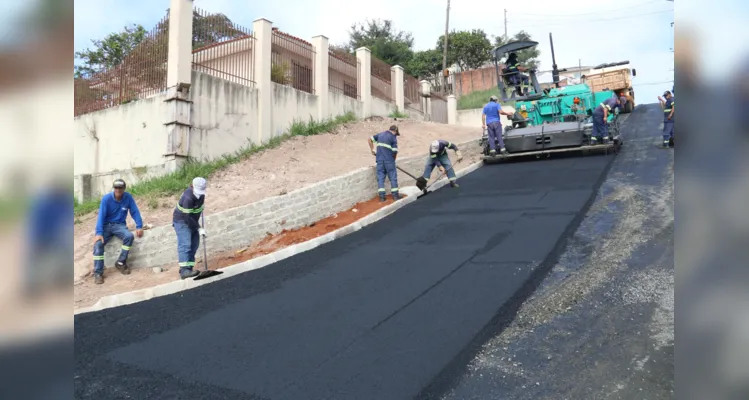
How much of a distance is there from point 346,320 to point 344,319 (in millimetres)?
33

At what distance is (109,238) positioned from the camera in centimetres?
697

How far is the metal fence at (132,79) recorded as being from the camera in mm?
10445

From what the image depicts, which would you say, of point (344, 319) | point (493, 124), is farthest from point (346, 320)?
point (493, 124)

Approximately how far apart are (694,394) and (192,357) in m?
3.40

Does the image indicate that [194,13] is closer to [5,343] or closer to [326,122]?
[326,122]

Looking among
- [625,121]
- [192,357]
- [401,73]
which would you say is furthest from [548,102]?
[192,357]

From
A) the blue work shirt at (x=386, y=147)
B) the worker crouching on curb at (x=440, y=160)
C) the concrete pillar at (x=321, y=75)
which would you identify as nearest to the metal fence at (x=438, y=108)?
the concrete pillar at (x=321, y=75)

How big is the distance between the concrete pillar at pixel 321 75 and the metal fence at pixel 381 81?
3066mm

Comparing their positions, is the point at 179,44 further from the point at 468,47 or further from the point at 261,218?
the point at 468,47

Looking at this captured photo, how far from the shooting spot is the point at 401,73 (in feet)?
58.7

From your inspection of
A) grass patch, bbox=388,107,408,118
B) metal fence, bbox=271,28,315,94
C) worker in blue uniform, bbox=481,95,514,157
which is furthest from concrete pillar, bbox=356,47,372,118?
worker in blue uniform, bbox=481,95,514,157

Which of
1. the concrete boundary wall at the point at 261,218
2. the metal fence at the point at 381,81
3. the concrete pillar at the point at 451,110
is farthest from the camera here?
the concrete pillar at the point at 451,110

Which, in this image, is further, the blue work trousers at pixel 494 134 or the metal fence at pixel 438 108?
the metal fence at pixel 438 108

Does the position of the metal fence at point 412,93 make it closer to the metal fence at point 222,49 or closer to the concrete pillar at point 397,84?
the concrete pillar at point 397,84
